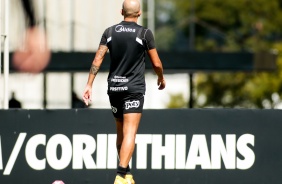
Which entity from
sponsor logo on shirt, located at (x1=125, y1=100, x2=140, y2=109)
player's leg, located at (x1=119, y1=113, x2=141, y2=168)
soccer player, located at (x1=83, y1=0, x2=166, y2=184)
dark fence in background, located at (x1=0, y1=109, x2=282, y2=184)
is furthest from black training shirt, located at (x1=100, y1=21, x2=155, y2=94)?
dark fence in background, located at (x1=0, y1=109, x2=282, y2=184)

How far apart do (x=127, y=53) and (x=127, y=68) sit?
0.50 ft

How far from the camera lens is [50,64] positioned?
1973cm

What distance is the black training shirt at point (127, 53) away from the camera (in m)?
9.87

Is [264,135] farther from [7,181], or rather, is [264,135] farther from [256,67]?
[256,67]

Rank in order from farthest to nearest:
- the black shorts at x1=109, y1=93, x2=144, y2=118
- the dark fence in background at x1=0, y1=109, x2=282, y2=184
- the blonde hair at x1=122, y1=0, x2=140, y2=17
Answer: the dark fence in background at x1=0, y1=109, x2=282, y2=184 < the black shorts at x1=109, y1=93, x2=144, y2=118 < the blonde hair at x1=122, y1=0, x2=140, y2=17

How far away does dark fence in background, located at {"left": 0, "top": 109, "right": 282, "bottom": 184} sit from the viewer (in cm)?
1123

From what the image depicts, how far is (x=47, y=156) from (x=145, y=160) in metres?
1.13

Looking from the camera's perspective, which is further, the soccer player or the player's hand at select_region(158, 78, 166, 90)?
the player's hand at select_region(158, 78, 166, 90)

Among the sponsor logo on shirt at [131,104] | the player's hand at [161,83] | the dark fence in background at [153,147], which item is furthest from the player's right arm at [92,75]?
the dark fence in background at [153,147]

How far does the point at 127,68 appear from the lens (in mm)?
9922

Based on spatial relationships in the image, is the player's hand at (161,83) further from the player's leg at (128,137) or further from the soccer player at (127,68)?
the player's leg at (128,137)

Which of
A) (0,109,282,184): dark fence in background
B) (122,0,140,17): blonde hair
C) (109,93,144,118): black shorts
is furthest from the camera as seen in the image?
(0,109,282,184): dark fence in background

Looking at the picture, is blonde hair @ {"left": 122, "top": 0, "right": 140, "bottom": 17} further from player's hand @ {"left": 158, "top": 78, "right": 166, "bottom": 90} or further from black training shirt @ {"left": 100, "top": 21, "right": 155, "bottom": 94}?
player's hand @ {"left": 158, "top": 78, "right": 166, "bottom": 90}

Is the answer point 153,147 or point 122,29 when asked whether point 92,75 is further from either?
point 153,147
